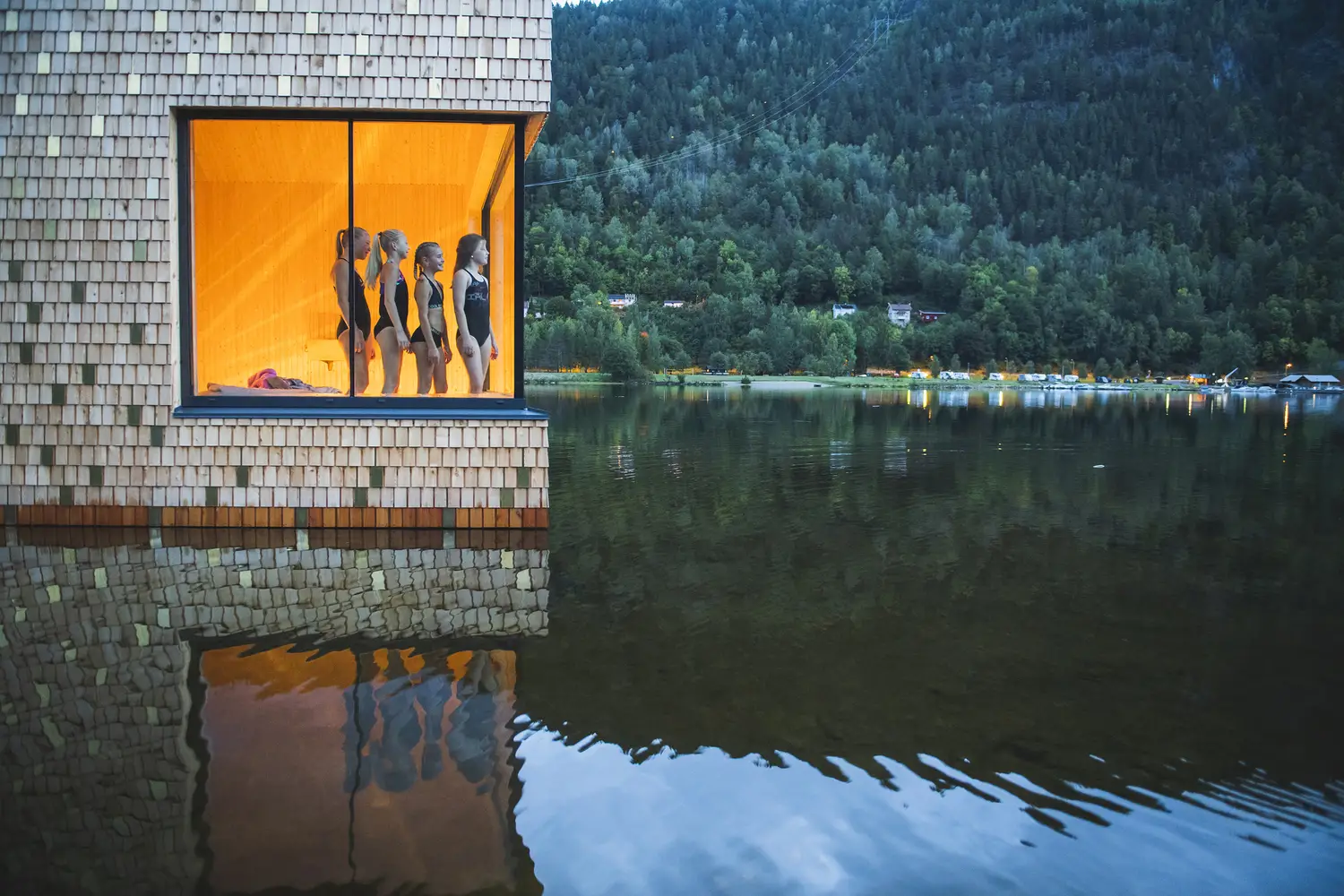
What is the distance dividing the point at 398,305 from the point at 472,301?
2.03 ft

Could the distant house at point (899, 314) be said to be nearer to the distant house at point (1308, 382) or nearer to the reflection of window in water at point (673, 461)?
the distant house at point (1308, 382)

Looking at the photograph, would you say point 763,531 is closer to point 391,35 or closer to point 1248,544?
point 1248,544

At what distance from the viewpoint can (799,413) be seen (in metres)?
28.6

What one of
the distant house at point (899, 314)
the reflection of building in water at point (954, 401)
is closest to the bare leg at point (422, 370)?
the reflection of building in water at point (954, 401)

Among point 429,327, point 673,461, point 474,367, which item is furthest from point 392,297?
point 673,461

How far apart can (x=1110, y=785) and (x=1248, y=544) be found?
525 centimetres

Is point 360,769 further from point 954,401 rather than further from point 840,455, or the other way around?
point 954,401

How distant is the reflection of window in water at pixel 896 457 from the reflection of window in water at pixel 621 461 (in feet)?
9.66

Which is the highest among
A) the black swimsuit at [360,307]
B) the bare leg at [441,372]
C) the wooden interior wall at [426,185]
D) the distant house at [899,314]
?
the distant house at [899,314]

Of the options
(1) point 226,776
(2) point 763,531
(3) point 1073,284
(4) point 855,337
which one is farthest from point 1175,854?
(3) point 1073,284

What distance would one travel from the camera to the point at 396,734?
12.8ft

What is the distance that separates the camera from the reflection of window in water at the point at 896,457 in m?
13.1

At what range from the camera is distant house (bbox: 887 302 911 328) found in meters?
103

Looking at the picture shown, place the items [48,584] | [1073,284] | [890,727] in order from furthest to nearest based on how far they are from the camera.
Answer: [1073,284] < [48,584] < [890,727]
